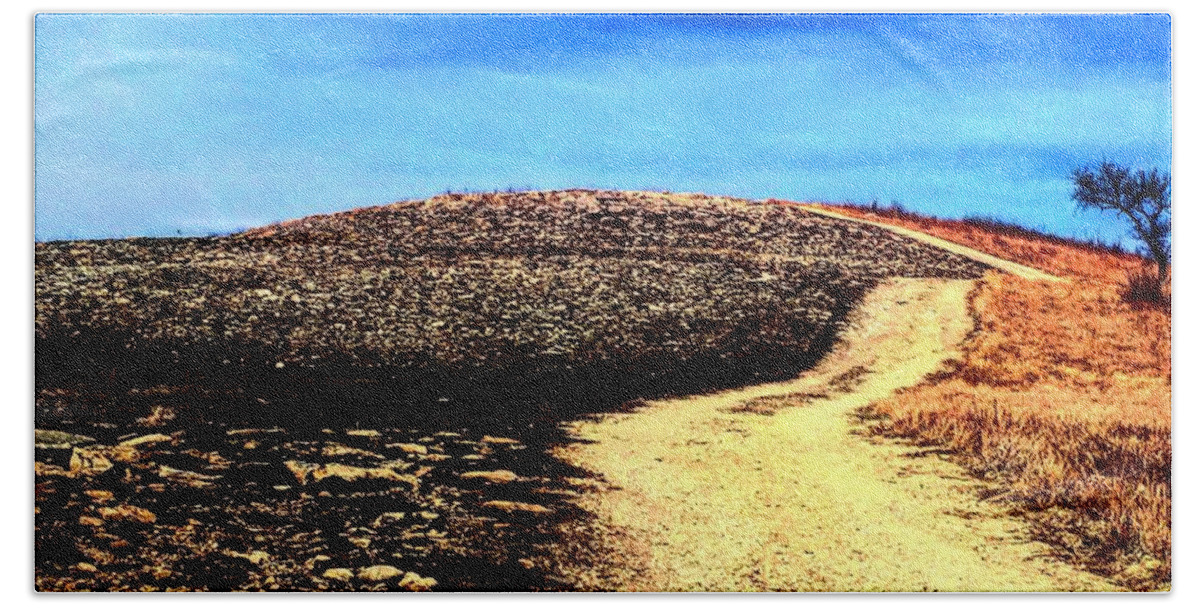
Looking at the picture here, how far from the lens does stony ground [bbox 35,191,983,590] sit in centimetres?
371

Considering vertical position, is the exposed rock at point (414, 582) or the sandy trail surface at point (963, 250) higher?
the sandy trail surface at point (963, 250)

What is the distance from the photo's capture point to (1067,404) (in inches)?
157

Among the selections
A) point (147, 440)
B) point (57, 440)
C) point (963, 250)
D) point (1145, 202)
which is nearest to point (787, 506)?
point (963, 250)

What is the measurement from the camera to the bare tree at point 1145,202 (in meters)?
4.07

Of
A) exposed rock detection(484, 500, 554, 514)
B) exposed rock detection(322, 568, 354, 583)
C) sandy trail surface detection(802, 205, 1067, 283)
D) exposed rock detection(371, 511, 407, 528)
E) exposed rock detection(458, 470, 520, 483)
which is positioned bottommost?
exposed rock detection(322, 568, 354, 583)

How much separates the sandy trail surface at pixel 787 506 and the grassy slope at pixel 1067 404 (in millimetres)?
117

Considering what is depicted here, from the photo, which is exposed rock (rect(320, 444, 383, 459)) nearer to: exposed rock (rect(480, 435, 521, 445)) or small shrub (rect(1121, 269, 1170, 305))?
exposed rock (rect(480, 435, 521, 445))

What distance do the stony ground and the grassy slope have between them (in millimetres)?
275

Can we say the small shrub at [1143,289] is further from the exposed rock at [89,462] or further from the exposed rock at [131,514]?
the exposed rock at [89,462]

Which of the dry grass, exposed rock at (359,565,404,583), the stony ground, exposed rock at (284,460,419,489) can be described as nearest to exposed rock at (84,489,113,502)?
the stony ground

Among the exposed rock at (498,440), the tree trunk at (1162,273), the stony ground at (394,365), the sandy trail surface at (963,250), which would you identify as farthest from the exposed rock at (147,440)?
the tree trunk at (1162,273)

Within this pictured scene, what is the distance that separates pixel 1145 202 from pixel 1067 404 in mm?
819

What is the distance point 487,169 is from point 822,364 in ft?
4.70

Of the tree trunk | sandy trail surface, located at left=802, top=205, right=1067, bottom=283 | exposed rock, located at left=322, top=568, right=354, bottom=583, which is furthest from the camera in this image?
sandy trail surface, located at left=802, top=205, right=1067, bottom=283
